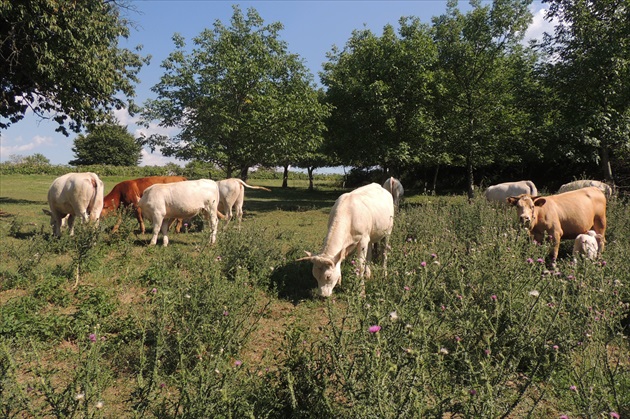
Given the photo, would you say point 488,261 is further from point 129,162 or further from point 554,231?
point 129,162

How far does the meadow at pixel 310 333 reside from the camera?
2.78 meters

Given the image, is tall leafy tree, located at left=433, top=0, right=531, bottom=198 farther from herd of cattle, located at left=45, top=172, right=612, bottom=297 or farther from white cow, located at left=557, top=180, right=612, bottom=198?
herd of cattle, located at left=45, top=172, right=612, bottom=297

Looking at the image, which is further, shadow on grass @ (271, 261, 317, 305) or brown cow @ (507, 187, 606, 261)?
brown cow @ (507, 187, 606, 261)

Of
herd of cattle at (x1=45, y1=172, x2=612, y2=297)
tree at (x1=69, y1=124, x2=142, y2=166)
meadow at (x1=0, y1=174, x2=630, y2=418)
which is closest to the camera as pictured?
meadow at (x1=0, y1=174, x2=630, y2=418)

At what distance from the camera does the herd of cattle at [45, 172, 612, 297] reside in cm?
658

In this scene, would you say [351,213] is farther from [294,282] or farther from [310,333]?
[310,333]

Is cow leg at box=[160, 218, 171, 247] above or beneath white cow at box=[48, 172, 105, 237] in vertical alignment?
beneath

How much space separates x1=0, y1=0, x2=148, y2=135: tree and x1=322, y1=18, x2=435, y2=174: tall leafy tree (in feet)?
40.0

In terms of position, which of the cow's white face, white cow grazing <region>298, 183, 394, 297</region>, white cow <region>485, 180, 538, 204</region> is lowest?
the cow's white face

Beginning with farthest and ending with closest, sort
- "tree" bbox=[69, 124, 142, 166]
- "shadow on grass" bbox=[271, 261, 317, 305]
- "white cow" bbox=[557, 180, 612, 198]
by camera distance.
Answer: "tree" bbox=[69, 124, 142, 166], "white cow" bbox=[557, 180, 612, 198], "shadow on grass" bbox=[271, 261, 317, 305]

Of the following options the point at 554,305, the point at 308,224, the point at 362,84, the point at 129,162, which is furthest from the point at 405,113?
the point at 129,162

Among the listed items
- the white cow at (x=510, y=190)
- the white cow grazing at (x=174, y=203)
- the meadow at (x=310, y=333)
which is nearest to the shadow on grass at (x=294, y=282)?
the meadow at (x=310, y=333)

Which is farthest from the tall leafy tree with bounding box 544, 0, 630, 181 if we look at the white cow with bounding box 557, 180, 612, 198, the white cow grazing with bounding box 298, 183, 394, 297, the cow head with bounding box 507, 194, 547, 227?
the white cow grazing with bounding box 298, 183, 394, 297

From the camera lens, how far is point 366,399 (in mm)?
2508
